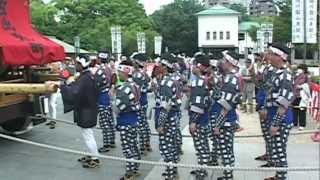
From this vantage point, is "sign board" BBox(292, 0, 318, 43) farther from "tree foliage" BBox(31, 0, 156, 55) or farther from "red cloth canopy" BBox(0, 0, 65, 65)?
"tree foliage" BBox(31, 0, 156, 55)

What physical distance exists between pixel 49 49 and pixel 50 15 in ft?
134

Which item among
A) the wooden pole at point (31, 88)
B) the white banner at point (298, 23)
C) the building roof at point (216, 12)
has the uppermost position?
the building roof at point (216, 12)

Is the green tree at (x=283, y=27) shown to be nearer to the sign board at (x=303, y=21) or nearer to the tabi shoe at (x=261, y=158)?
the sign board at (x=303, y=21)

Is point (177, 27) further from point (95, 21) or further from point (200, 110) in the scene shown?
point (200, 110)

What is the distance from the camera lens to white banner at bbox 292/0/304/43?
14.3 metres

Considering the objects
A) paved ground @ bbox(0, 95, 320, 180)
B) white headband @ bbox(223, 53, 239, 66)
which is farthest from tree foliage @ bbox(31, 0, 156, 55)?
white headband @ bbox(223, 53, 239, 66)

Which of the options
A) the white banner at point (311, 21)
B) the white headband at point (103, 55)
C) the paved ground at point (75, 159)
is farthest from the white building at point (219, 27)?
the white headband at point (103, 55)

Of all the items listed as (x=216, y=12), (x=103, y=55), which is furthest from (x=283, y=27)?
(x=103, y=55)

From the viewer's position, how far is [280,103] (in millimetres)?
6383

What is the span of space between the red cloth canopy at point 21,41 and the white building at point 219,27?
71568mm

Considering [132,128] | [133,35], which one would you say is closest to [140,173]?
[132,128]

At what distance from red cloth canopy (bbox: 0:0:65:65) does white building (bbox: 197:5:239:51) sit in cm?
7157

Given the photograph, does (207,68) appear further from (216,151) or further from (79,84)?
(79,84)

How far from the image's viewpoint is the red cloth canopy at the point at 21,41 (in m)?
8.51
